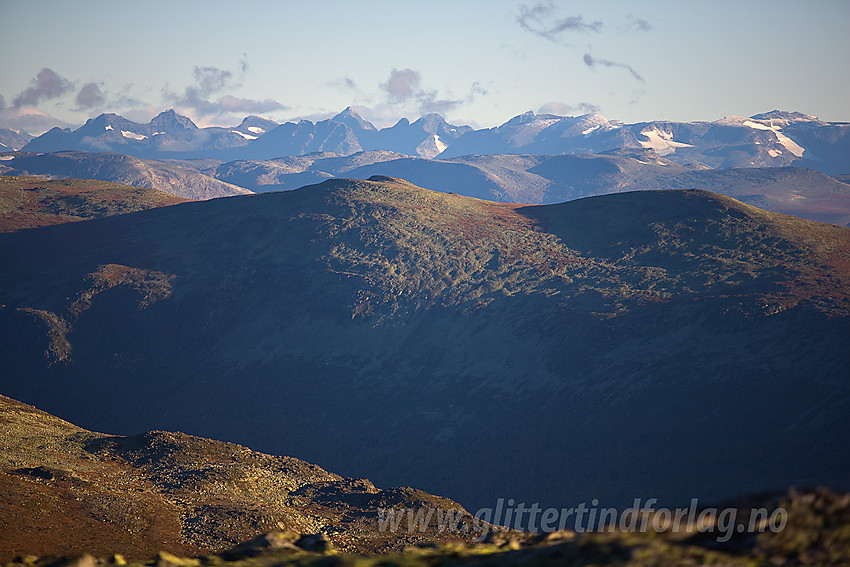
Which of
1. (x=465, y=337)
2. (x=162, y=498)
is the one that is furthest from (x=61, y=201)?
(x=162, y=498)

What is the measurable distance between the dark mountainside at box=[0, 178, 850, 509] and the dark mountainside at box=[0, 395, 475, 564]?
18661 mm

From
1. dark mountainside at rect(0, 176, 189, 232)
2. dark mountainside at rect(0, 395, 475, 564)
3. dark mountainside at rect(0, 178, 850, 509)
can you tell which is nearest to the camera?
dark mountainside at rect(0, 395, 475, 564)

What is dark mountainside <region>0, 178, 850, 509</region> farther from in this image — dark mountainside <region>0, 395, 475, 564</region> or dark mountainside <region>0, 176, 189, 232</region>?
dark mountainside <region>0, 395, 475, 564</region>

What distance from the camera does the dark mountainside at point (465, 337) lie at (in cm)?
6869

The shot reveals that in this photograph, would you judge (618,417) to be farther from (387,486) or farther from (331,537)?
(331,537)

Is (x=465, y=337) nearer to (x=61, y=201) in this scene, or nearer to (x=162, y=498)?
(x=162, y=498)

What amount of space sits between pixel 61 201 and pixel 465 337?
11326 centimetres

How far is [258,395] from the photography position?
298 ft

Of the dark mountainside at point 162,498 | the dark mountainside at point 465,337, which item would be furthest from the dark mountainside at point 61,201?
the dark mountainside at point 162,498

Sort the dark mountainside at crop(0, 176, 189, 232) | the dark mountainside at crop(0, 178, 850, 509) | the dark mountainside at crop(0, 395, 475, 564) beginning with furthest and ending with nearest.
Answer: the dark mountainside at crop(0, 176, 189, 232), the dark mountainside at crop(0, 178, 850, 509), the dark mountainside at crop(0, 395, 475, 564)

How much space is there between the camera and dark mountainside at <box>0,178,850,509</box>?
225 feet

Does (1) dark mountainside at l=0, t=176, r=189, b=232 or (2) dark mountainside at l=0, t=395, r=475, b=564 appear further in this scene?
(1) dark mountainside at l=0, t=176, r=189, b=232

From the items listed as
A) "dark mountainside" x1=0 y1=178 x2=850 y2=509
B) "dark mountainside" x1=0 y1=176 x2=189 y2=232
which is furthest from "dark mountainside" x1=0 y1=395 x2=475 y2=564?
"dark mountainside" x1=0 y1=176 x2=189 y2=232

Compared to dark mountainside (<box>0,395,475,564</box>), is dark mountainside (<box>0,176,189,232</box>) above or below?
above
